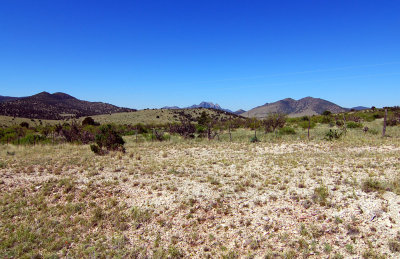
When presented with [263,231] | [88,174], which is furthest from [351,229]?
[88,174]

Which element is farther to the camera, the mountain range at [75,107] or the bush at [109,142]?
the mountain range at [75,107]

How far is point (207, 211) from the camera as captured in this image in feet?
21.6

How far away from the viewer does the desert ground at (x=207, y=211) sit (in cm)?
514

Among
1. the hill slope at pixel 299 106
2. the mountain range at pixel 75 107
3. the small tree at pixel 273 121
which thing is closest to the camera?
the small tree at pixel 273 121

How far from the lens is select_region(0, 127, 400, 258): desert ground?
5.14m

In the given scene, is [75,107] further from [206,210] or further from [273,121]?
[206,210]

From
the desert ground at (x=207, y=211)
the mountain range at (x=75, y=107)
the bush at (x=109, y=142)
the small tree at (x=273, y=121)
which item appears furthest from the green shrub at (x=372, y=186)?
the mountain range at (x=75, y=107)

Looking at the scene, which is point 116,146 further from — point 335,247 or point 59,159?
point 335,247

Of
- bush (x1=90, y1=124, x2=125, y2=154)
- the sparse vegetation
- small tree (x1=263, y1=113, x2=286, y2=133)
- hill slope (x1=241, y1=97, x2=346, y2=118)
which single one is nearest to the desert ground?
the sparse vegetation

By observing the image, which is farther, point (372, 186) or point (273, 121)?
point (273, 121)

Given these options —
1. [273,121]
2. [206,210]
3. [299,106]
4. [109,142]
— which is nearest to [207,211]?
[206,210]

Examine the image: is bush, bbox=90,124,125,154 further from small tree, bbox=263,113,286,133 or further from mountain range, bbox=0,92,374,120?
mountain range, bbox=0,92,374,120

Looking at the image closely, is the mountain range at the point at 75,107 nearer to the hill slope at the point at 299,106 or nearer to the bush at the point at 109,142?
the hill slope at the point at 299,106

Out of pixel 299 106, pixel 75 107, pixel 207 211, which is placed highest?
pixel 299 106
